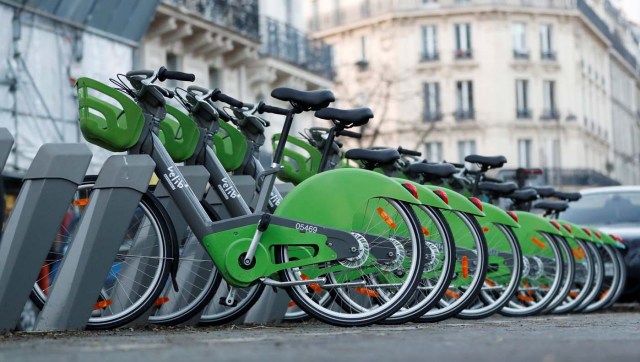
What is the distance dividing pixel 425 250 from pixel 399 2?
65.8 metres

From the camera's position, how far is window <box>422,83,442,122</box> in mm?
70812

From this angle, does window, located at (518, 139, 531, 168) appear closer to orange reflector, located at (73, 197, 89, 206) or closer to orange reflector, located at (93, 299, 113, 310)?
orange reflector, located at (73, 197, 89, 206)

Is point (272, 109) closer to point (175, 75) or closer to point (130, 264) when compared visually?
point (175, 75)

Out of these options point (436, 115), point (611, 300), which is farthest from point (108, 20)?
point (436, 115)

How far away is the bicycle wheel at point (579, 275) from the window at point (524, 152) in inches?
2329

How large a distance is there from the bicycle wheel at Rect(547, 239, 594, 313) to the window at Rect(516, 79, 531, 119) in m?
59.1

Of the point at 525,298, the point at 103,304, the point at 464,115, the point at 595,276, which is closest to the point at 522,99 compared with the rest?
the point at 464,115

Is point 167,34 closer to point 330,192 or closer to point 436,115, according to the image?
point 330,192

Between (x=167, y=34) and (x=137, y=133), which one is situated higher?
(x=167, y=34)

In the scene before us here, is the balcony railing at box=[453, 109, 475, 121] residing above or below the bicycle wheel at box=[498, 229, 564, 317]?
above

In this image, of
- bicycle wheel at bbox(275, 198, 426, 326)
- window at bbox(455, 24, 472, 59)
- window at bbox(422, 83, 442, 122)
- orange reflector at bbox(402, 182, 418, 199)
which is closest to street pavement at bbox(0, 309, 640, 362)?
bicycle wheel at bbox(275, 198, 426, 326)

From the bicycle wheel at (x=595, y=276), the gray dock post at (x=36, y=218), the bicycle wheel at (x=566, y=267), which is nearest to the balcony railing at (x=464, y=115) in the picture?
the bicycle wheel at (x=595, y=276)

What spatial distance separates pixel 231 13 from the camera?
37625 mm

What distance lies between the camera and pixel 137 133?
325 inches
